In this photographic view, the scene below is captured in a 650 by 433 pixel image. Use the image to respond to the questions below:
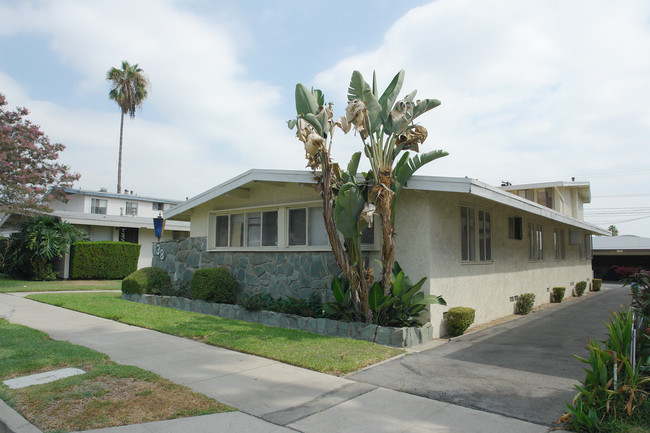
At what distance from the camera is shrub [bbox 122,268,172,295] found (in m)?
13.2

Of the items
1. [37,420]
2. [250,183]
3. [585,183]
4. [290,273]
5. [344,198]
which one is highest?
[585,183]

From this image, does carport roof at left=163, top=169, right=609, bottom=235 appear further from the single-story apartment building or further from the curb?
the curb

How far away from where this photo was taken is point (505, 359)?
681cm

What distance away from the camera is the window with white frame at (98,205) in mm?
32375

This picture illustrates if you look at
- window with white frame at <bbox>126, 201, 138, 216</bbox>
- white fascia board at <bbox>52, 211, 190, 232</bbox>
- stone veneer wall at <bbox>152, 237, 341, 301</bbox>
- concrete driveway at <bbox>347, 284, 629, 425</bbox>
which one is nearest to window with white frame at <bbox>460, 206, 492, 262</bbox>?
concrete driveway at <bbox>347, 284, 629, 425</bbox>

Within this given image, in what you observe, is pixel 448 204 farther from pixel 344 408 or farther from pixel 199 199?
pixel 199 199

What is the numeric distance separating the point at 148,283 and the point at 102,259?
9.66 meters

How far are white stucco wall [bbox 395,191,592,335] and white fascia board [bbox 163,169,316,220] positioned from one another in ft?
7.28

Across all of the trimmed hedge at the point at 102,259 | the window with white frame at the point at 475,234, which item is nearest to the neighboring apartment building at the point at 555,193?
the window with white frame at the point at 475,234

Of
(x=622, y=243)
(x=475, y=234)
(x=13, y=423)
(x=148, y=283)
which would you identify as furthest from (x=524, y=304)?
(x=622, y=243)

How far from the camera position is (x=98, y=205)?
3272 centimetres

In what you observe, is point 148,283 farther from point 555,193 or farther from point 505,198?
point 555,193

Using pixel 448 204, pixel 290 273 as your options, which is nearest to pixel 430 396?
pixel 448 204

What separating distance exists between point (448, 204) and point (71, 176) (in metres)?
18.4
